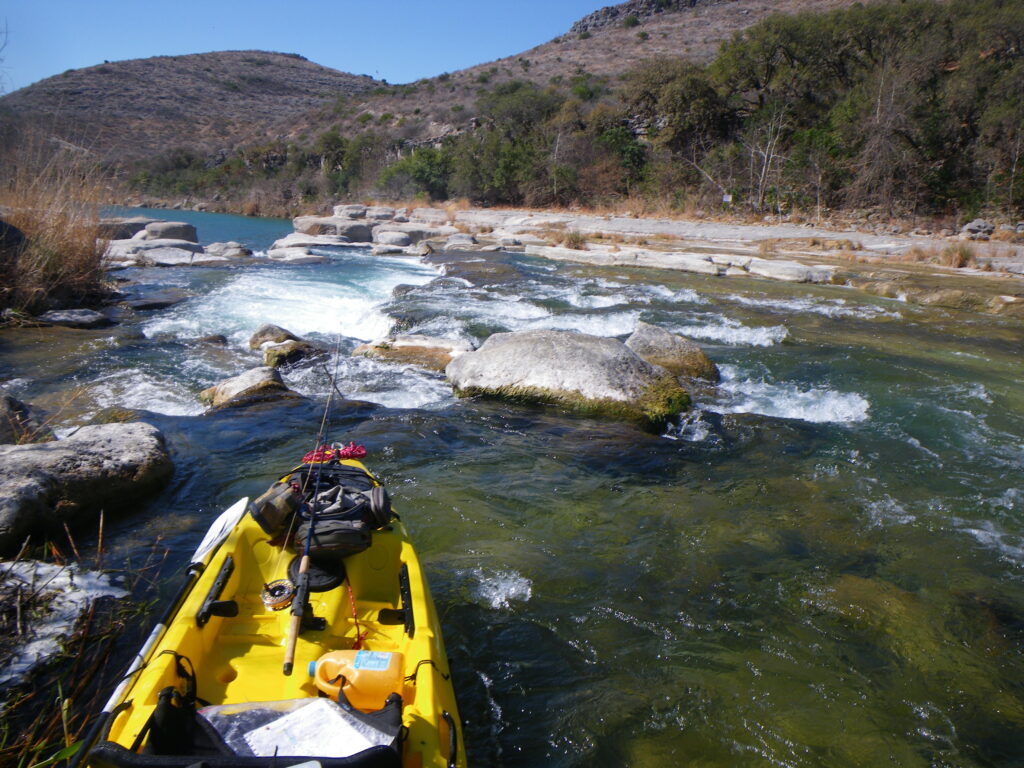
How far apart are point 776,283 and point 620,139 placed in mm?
19398

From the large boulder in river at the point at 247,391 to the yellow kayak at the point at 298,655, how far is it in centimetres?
331

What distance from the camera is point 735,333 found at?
9.63 metres

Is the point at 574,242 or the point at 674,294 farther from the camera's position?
the point at 574,242

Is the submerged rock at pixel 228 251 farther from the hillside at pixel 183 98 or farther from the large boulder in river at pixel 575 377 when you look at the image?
the hillside at pixel 183 98

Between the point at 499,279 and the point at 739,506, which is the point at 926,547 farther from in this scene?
the point at 499,279

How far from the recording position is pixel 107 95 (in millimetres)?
53875

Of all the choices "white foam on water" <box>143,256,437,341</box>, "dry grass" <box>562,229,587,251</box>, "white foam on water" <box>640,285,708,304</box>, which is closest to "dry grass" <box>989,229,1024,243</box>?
"white foam on water" <box>640,285,708,304</box>

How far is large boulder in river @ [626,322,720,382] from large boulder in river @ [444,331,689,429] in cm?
83

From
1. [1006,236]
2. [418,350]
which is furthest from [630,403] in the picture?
[1006,236]

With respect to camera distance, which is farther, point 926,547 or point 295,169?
point 295,169

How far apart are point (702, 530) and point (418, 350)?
485 centimetres

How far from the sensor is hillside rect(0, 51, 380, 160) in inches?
1941

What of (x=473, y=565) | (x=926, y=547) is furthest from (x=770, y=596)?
(x=473, y=565)

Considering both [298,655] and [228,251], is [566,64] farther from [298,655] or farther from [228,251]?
[298,655]
